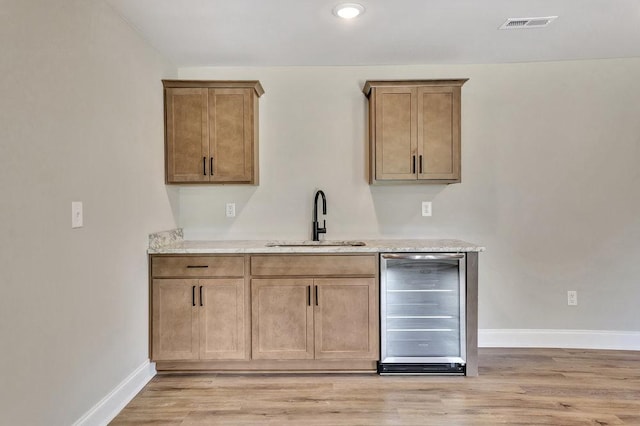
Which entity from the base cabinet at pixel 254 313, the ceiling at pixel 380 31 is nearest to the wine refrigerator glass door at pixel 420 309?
the base cabinet at pixel 254 313

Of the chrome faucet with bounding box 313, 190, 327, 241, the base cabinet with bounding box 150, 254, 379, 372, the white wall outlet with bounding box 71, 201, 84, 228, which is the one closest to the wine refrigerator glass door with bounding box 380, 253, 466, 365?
the base cabinet with bounding box 150, 254, 379, 372

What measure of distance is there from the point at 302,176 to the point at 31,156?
201 centimetres

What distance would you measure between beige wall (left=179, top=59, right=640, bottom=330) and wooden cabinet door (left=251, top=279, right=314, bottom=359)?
712 millimetres

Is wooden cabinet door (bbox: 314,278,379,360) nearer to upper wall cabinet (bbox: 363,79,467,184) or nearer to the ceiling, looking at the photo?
upper wall cabinet (bbox: 363,79,467,184)

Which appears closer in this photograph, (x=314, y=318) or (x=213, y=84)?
(x=314, y=318)

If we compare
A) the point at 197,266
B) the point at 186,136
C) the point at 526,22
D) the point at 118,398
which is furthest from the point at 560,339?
the point at 186,136

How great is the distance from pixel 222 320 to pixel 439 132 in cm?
216

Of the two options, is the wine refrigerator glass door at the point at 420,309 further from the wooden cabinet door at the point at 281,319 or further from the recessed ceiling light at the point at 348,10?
the recessed ceiling light at the point at 348,10

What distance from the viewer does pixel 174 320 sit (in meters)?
2.67

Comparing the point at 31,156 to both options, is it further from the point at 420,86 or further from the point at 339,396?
the point at 420,86

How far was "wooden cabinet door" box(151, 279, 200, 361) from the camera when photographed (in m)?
2.66

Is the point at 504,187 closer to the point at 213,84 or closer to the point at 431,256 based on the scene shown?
the point at 431,256

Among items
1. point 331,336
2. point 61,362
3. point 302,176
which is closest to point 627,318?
point 331,336

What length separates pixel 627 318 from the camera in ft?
10.4
